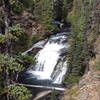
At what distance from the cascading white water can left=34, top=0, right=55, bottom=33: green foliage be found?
6015mm

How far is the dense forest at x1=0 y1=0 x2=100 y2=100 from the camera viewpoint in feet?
31.0

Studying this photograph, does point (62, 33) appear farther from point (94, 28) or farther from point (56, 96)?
point (56, 96)

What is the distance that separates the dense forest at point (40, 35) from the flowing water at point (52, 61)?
1.25m

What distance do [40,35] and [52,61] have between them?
444 inches

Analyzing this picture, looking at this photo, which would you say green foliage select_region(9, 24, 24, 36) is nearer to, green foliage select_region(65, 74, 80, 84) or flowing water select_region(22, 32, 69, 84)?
green foliage select_region(65, 74, 80, 84)

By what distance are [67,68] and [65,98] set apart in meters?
7.07

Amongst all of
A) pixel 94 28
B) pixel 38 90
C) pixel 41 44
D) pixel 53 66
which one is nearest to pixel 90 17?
pixel 94 28

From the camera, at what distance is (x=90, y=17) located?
152 feet

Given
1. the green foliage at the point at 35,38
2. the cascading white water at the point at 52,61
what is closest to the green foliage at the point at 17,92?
the cascading white water at the point at 52,61

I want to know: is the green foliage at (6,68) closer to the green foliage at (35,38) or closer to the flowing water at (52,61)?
the flowing water at (52,61)

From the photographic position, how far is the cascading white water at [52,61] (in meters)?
37.3

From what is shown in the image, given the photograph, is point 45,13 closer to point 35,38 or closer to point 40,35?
point 40,35

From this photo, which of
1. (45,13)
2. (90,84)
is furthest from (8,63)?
(45,13)

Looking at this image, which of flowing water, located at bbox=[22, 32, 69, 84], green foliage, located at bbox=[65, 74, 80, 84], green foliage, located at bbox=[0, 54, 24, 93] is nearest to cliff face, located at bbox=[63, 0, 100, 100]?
green foliage, located at bbox=[65, 74, 80, 84]
